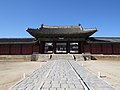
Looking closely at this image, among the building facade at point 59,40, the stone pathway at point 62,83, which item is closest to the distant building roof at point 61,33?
the building facade at point 59,40

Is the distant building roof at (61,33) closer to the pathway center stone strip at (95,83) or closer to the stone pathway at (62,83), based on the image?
the stone pathway at (62,83)

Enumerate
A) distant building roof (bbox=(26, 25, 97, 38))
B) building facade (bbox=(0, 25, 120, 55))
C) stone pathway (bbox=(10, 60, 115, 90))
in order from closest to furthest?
stone pathway (bbox=(10, 60, 115, 90))
distant building roof (bbox=(26, 25, 97, 38))
building facade (bbox=(0, 25, 120, 55))

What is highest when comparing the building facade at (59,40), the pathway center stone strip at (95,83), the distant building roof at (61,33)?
the distant building roof at (61,33)

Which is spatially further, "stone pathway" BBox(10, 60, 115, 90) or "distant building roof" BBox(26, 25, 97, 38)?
"distant building roof" BBox(26, 25, 97, 38)

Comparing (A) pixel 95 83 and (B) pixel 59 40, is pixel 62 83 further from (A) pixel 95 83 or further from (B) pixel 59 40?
(B) pixel 59 40

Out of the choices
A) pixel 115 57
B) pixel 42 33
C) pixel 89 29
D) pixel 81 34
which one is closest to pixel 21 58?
pixel 42 33

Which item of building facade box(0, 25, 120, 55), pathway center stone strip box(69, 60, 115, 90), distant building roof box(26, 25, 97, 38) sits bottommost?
pathway center stone strip box(69, 60, 115, 90)

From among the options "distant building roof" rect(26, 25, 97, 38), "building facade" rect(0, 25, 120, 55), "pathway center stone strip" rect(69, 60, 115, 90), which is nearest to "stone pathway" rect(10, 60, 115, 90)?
"pathway center stone strip" rect(69, 60, 115, 90)

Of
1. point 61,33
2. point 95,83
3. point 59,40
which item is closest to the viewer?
point 95,83

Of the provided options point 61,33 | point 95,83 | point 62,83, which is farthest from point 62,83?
point 61,33

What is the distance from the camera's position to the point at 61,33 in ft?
126

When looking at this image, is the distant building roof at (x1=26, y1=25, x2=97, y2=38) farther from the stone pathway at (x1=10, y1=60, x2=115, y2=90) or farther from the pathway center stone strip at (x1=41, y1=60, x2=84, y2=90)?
the pathway center stone strip at (x1=41, y1=60, x2=84, y2=90)

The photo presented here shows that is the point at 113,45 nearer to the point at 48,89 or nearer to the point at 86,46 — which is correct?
the point at 86,46

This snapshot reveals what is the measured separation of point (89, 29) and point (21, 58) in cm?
1644
